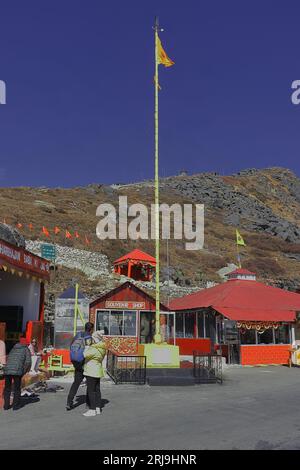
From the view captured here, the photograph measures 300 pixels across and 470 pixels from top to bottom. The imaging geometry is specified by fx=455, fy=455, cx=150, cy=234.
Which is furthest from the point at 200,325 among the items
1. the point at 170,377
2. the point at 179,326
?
the point at 170,377

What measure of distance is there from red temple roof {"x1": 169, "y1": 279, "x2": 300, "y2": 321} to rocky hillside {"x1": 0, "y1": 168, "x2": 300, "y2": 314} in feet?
37.4

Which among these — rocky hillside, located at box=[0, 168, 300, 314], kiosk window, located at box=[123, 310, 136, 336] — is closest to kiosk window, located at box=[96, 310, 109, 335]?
kiosk window, located at box=[123, 310, 136, 336]

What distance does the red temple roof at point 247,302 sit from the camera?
68.8 ft

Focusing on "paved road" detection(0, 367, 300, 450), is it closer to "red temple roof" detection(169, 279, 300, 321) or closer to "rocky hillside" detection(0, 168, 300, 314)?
"red temple roof" detection(169, 279, 300, 321)

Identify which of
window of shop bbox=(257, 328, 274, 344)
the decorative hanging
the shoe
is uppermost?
the decorative hanging

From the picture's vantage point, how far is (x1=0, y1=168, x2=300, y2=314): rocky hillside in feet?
140

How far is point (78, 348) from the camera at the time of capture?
31.0 feet

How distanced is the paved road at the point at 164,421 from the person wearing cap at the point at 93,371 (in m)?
0.25

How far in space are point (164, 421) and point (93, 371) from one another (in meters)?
1.65

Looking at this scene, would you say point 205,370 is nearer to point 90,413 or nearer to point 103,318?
point 90,413

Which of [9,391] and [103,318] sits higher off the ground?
[103,318]

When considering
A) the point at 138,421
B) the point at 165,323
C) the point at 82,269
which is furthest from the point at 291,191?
the point at 138,421

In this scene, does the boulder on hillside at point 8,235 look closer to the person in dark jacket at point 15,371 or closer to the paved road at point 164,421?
the paved road at point 164,421

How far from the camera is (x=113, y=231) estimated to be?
59094mm
